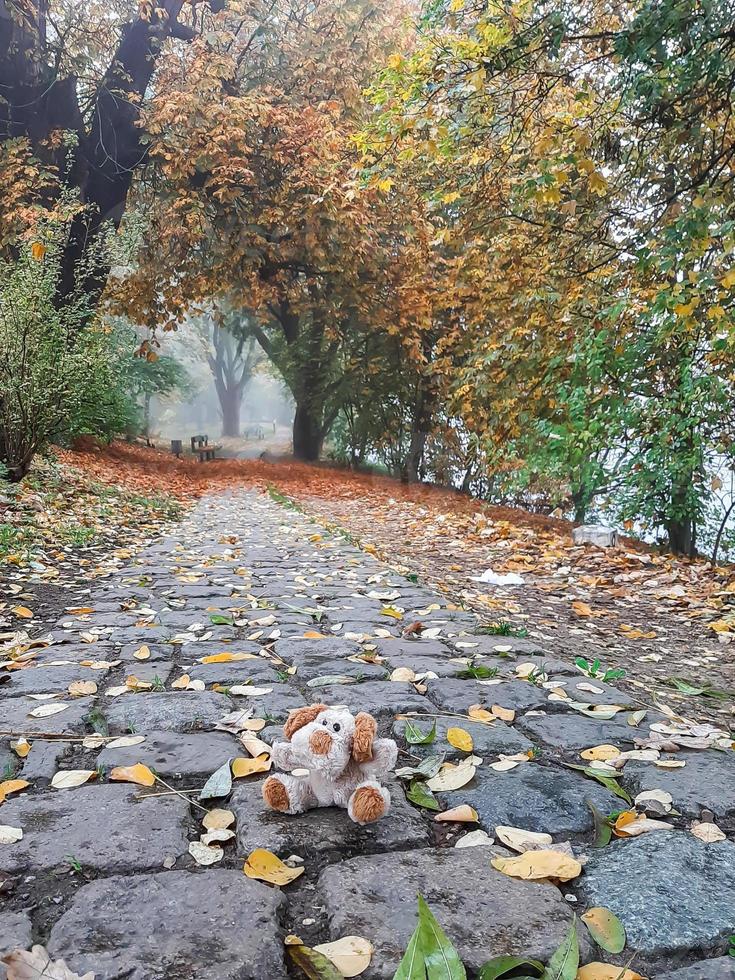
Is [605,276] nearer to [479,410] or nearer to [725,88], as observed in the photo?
[725,88]

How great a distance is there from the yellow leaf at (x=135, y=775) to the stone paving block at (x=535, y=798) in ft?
2.62

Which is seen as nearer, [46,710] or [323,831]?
[323,831]

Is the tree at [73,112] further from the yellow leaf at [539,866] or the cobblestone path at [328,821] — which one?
the yellow leaf at [539,866]

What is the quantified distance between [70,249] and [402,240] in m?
6.45

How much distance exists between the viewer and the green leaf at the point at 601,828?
1702 mm

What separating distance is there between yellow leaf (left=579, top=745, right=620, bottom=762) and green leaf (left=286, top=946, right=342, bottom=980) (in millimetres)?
1182

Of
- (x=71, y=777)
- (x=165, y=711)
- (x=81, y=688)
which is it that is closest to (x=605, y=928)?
(x=71, y=777)

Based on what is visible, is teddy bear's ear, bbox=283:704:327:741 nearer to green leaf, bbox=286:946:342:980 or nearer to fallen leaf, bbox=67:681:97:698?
green leaf, bbox=286:946:342:980

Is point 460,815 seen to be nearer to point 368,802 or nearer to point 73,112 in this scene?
point 368,802

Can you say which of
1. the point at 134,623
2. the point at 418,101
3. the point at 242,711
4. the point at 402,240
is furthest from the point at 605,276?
the point at 402,240

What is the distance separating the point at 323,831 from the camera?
68.6 inches

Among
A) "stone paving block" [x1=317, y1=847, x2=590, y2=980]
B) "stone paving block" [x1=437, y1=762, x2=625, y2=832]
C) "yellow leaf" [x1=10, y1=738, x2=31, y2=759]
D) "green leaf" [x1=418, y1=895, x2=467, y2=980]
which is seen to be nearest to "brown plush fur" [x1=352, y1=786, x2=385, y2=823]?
"stone paving block" [x1=317, y1=847, x2=590, y2=980]

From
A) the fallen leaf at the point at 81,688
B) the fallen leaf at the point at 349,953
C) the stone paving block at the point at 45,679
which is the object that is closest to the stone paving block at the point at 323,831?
the fallen leaf at the point at 349,953

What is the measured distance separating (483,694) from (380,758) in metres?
1.05
